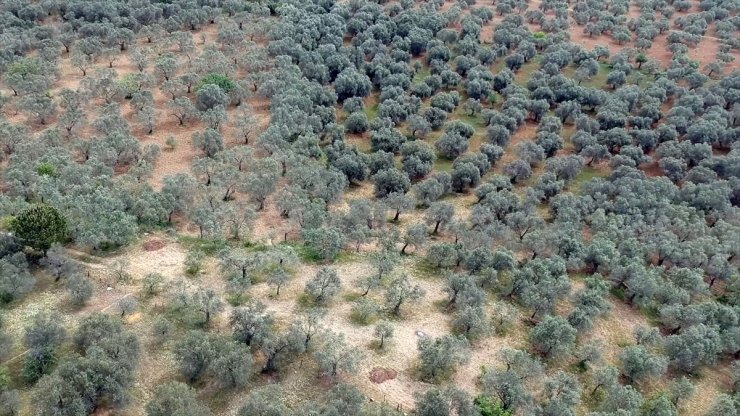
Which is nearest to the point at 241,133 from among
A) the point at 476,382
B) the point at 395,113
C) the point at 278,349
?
the point at 395,113

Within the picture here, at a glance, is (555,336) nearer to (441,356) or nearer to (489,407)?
(489,407)

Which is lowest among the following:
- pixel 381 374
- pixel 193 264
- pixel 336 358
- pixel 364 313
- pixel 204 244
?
pixel 381 374

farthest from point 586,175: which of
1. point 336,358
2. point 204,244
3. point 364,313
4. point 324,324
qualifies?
point 204,244

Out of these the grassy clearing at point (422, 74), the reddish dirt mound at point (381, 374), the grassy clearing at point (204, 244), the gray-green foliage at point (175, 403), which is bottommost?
the reddish dirt mound at point (381, 374)

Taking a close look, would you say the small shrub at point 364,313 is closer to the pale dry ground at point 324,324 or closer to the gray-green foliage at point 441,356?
the pale dry ground at point 324,324

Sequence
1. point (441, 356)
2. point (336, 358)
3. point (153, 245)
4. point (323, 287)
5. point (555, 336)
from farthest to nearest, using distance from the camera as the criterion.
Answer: point (153, 245) < point (323, 287) < point (555, 336) < point (441, 356) < point (336, 358)

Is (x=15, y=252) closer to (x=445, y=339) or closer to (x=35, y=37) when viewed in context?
(x=445, y=339)

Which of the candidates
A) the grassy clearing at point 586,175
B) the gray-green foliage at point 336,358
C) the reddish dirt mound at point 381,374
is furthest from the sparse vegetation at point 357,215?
the grassy clearing at point 586,175
